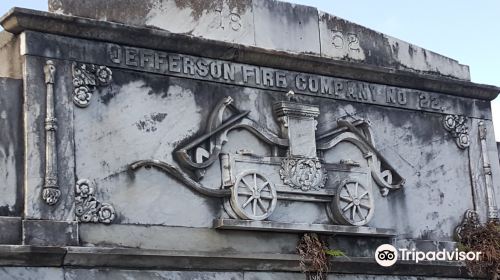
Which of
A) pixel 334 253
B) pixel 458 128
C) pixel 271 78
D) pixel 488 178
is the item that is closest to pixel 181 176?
pixel 271 78

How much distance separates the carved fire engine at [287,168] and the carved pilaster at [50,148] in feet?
2.88

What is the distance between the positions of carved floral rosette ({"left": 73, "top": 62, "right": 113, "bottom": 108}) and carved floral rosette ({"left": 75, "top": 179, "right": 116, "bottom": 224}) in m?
0.80

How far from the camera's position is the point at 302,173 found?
11508mm

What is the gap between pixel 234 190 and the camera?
10906 millimetres

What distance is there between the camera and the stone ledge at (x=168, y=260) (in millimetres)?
9469

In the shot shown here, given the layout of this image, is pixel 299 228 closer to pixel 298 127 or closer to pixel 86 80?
pixel 298 127

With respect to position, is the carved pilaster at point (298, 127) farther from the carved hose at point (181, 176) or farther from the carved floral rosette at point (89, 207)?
the carved floral rosette at point (89, 207)

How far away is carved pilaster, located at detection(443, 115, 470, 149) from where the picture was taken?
13.3m

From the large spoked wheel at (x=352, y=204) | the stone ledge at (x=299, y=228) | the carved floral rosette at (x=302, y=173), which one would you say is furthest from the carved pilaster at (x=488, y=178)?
the carved floral rosette at (x=302, y=173)

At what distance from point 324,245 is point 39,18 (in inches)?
156

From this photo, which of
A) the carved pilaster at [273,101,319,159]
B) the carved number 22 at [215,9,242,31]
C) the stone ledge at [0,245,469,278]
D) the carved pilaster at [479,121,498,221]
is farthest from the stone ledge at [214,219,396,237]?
the carved number 22 at [215,9,242,31]

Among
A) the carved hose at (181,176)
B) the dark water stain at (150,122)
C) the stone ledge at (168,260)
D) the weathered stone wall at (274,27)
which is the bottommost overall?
the stone ledge at (168,260)

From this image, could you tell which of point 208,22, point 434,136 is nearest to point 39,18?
point 208,22

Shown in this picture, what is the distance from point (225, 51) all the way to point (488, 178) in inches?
164
